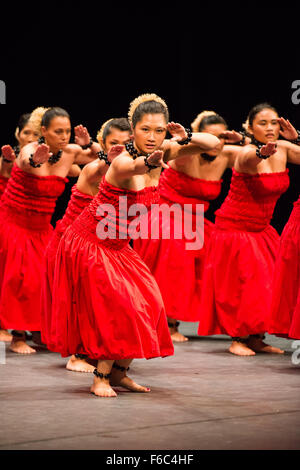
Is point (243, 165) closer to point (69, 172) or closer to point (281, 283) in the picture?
point (281, 283)

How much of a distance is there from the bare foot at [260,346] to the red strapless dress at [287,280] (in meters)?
0.33

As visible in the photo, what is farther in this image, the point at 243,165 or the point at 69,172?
the point at 69,172

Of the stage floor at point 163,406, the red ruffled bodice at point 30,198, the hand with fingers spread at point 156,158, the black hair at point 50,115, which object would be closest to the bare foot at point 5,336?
the stage floor at point 163,406

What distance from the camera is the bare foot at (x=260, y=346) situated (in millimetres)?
4551

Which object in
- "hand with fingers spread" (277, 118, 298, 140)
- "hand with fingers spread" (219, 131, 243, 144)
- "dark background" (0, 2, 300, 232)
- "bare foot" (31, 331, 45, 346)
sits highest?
"dark background" (0, 2, 300, 232)


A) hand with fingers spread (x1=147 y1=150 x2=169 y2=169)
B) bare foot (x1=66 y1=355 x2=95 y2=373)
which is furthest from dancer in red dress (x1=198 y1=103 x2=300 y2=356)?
hand with fingers spread (x1=147 y1=150 x2=169 y2=169)

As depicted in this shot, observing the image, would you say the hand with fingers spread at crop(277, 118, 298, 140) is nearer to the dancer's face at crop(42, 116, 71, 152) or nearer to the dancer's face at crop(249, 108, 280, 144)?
the dancer's face at crop(249, 108, 280, 144)

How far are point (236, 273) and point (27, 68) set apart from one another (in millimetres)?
2422

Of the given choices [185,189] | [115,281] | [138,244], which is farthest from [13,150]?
[115,281]

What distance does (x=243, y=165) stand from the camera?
442 cm

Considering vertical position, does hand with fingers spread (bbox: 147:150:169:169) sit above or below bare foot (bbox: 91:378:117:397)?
above

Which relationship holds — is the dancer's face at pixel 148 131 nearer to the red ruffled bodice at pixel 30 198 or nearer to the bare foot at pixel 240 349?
the red ruffled bodice at pixel 30 198

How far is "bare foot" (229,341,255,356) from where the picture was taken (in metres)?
4.46
